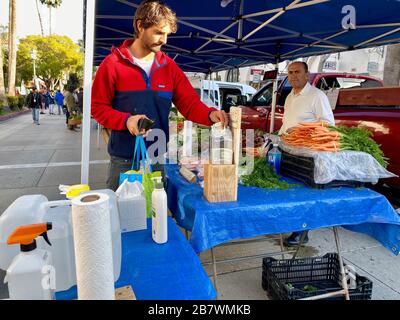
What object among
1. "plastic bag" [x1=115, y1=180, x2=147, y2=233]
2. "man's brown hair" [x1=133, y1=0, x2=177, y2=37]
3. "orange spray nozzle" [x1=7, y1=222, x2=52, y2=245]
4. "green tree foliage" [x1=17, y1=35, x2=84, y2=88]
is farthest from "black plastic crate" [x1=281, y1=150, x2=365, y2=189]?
"green tree foliage" [x1=17, y1=35, x2=84, y2=88]

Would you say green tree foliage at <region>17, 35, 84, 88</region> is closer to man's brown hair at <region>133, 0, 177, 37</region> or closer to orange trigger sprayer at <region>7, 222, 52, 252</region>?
man's brown hair at <region>133, 0, 177, 37</region>

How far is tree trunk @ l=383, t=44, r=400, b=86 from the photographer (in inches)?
257

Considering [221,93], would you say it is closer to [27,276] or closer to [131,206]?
[131,206]

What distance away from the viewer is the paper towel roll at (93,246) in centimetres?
76

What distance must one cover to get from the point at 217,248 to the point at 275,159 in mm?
1363

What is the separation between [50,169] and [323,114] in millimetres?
5782

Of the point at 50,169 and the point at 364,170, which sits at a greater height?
the point at 364,170

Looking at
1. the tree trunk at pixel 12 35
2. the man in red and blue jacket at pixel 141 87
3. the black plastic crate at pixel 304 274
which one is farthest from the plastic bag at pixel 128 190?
the tree trunk at pixel 12 35

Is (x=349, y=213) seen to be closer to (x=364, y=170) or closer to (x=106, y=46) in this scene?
(x=364, y=170)

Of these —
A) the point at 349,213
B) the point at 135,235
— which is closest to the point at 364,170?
the point at 349,213

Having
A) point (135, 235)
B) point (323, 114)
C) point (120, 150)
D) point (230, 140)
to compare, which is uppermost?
point (323, 114)

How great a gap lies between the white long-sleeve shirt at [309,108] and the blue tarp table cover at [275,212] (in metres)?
1.33

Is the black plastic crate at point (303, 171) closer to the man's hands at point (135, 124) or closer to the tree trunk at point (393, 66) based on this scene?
the man's hands at point (135, 124)

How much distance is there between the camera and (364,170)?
203 centimetres
